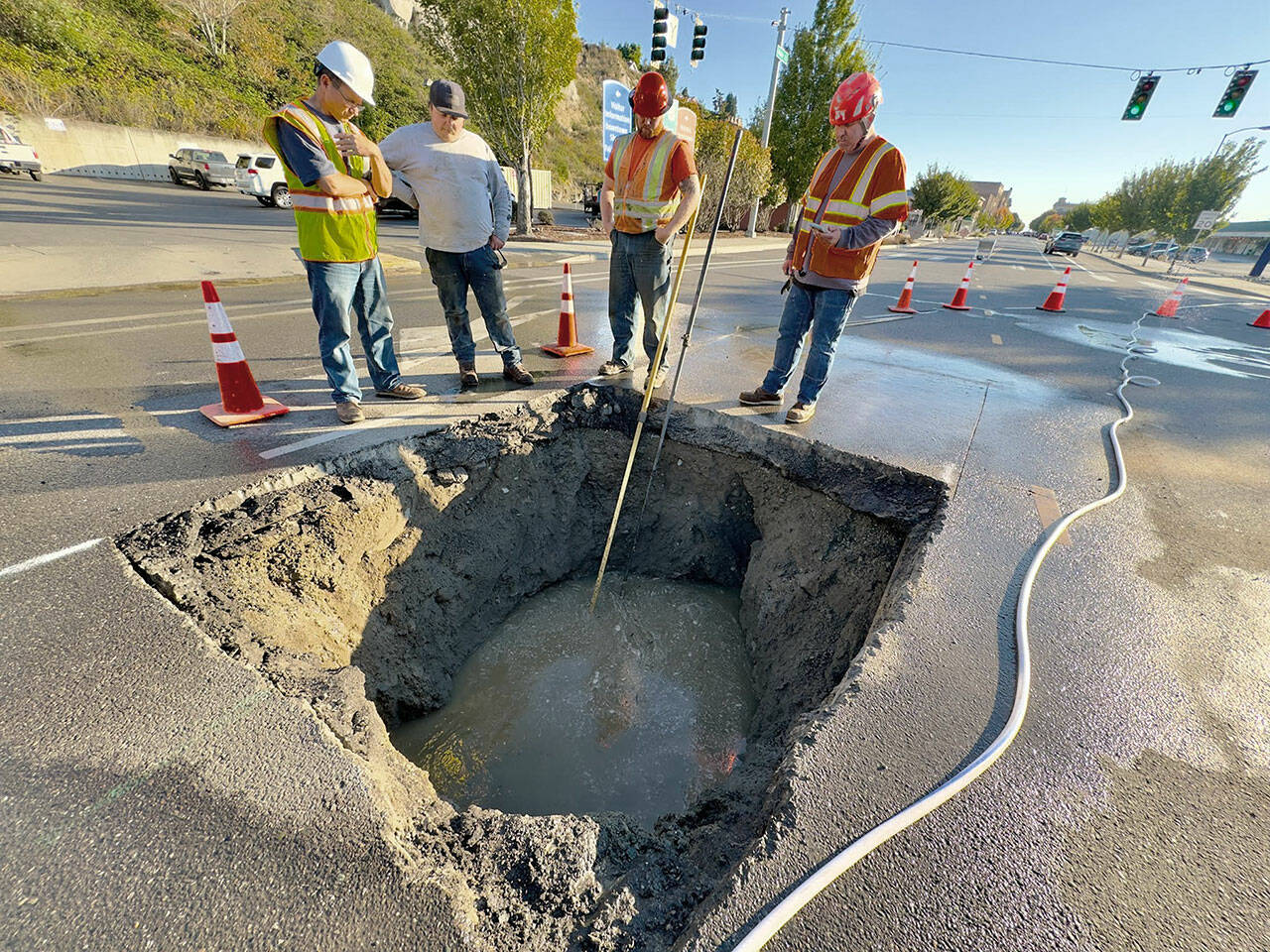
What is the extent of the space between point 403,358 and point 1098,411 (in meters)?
6.40

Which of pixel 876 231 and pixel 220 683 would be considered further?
pixel 876 231

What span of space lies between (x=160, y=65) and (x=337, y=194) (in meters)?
32.7

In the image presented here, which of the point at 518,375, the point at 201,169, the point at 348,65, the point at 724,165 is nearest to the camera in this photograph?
the point at 348,65

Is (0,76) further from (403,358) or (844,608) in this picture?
(844,608)

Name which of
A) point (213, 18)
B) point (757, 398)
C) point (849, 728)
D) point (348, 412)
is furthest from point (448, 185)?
point (213, 18)

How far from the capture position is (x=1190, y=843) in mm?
1556

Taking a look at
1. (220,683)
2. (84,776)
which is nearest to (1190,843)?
(220,683)

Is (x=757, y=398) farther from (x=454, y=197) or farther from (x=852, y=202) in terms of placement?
(x=454, y=197)

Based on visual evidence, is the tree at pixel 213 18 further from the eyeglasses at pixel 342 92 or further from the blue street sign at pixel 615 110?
the eyeglasses at pixel 342 92

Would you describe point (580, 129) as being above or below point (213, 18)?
below

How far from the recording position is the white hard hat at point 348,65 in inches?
111

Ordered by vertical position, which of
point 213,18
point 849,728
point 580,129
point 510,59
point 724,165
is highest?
point 213,18

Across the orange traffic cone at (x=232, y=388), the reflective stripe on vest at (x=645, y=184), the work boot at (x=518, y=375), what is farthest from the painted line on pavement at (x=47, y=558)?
the reflective stripe on vest at (x=645, y=184)

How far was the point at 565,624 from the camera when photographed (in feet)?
12.1
